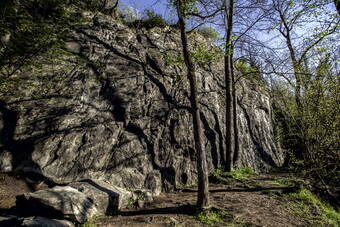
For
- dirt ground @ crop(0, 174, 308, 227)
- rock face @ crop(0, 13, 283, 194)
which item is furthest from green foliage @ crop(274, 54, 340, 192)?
rock face @ crop(0, 13, 283, 194)

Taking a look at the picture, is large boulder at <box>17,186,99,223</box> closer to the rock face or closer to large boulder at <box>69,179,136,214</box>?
large boulder at <box>69,179,136,214</box>

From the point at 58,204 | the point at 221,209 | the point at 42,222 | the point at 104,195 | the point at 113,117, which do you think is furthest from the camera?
the point at 113,117

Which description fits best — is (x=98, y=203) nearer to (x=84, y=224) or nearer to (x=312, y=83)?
(x=84, y=224)

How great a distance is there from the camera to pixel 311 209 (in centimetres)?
531

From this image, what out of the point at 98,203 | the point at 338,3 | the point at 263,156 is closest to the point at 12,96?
the point at 98,203

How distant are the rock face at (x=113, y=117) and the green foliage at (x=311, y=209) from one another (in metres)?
3.25

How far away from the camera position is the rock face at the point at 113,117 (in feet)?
19.2

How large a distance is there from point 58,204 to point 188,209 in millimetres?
3163

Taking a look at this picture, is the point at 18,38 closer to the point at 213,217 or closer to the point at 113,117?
the point at 113,117

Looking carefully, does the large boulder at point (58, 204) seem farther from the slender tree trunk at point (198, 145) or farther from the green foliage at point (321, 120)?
the green foliage at point (321, 120)

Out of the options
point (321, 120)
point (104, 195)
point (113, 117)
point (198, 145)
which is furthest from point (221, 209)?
point (113, 117)

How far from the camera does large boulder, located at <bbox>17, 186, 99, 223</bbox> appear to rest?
380 centimetres

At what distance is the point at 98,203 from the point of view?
15.1 feet

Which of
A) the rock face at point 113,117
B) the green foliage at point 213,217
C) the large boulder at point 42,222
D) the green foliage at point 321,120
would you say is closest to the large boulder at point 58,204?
the large boulder at point 42,222
